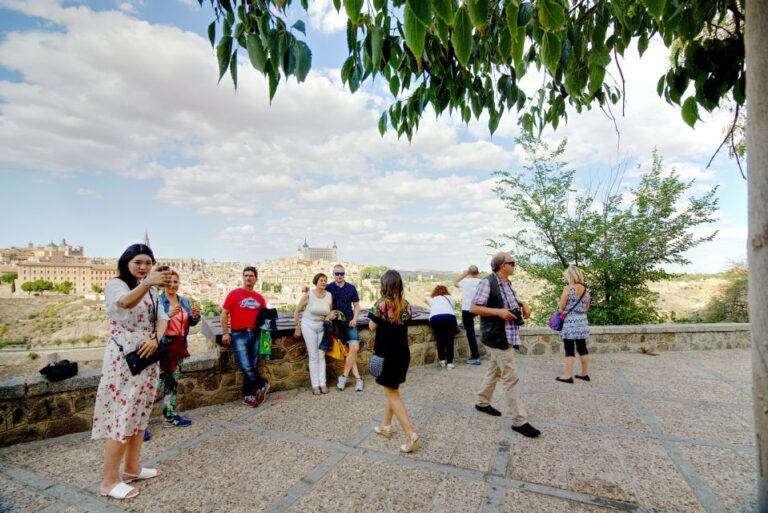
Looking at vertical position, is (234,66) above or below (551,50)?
above

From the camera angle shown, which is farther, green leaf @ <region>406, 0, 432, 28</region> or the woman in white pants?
the woman in white pants

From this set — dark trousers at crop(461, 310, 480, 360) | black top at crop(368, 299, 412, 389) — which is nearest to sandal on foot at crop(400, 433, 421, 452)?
black top at crop(368, 299, 412, 389)

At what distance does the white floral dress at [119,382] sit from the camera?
259 centimetres

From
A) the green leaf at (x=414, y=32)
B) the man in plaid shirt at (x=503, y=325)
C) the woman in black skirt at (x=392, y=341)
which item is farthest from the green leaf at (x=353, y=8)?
the man in plaid shirt at (x=503, y=325)

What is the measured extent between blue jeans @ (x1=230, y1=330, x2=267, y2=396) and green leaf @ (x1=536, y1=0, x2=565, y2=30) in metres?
4.46

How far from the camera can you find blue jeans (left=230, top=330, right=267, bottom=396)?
462cm

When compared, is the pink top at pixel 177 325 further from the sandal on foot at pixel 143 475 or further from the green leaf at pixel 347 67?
the green leaf at pixel 347 67

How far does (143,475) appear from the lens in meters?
2.93

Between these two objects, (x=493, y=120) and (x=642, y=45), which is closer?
(x=642, y=45)

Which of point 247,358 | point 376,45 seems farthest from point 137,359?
point 376,45

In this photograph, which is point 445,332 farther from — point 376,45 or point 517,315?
point 376,45

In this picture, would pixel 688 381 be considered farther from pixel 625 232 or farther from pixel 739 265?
pixel 739 265

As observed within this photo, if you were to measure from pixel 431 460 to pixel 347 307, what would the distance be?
2.59 meters

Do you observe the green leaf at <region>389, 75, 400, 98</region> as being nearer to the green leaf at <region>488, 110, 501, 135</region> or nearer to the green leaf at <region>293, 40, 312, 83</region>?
the green leaf at <region>488, 110, 501, 135</region>
